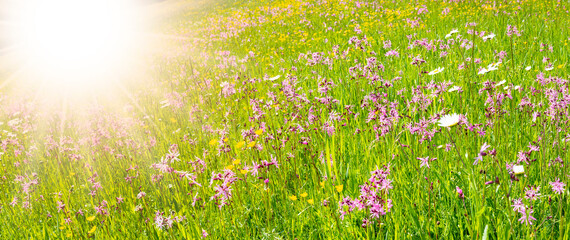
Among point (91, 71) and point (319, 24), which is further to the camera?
point (91, 71)

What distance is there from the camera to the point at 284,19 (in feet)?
37.7

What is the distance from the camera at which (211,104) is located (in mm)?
5398

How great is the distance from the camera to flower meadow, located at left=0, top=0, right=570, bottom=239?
1.94m

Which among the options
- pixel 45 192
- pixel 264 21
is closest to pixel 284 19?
pixel 264 21

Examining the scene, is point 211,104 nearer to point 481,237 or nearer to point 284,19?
point 481,237

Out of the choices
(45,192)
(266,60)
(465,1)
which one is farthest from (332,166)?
(465,1)

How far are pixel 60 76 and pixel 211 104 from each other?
31.8 ft

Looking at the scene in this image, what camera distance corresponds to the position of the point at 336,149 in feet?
9.68

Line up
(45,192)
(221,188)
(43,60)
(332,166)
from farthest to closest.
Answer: (43,60) < (45,192) < (332,166) < (221,188)

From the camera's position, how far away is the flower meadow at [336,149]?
6.37 feet

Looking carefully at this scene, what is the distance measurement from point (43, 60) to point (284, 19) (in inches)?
544

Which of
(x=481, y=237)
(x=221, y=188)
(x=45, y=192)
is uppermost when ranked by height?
(x=221, y=188)

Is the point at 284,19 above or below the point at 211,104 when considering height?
above

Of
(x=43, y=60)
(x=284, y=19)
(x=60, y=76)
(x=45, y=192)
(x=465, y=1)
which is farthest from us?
(x=43, y=60)
